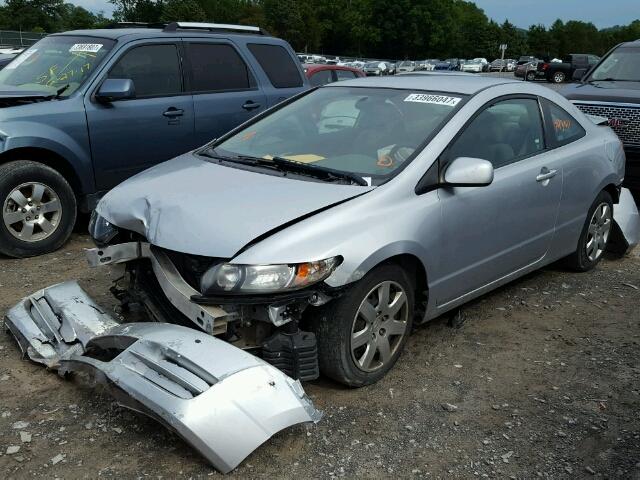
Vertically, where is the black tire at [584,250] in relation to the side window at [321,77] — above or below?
below

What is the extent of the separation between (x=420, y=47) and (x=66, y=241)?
99.6m

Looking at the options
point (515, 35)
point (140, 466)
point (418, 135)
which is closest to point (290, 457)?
point (140, 466)

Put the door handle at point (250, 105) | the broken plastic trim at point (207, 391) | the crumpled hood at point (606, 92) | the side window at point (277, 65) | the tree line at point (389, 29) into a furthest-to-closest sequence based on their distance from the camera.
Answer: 1. the tree line at point (389, 29)
2. the crumpled hood at point (606, 92)
3. the side window at point (277, 65)
4. the door handle at point (250, 105)
5. the broken plastic trim at point (207, 391)

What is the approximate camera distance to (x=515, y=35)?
343 ft

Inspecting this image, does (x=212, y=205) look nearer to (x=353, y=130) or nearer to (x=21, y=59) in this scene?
(x=353, y=130)

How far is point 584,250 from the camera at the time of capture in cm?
540

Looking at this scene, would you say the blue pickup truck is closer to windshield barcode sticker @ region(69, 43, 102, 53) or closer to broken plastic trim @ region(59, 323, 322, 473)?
windshield barcode sticker @ region(69, 43, 102, 53)

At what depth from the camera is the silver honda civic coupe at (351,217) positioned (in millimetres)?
3146

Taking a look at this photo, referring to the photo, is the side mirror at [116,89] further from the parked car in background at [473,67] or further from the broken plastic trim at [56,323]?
the parked car in background at [473,67]

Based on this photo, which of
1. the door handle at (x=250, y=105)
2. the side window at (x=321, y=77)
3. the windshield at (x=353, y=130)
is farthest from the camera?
the side window at (x=321, y=77)

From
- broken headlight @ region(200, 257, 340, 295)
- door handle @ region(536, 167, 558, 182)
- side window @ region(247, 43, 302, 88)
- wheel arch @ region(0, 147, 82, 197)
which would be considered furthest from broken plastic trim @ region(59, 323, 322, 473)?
side window @ region(247, 43, 302, 88)

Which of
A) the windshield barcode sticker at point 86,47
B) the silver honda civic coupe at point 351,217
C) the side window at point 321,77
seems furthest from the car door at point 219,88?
the side window at point 321,77

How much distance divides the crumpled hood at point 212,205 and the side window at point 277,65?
137 inches

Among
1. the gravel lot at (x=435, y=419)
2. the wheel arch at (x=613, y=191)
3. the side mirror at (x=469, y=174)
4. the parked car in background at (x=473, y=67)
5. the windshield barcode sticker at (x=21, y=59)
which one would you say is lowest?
the parked car in background at (x=473, y=67)
